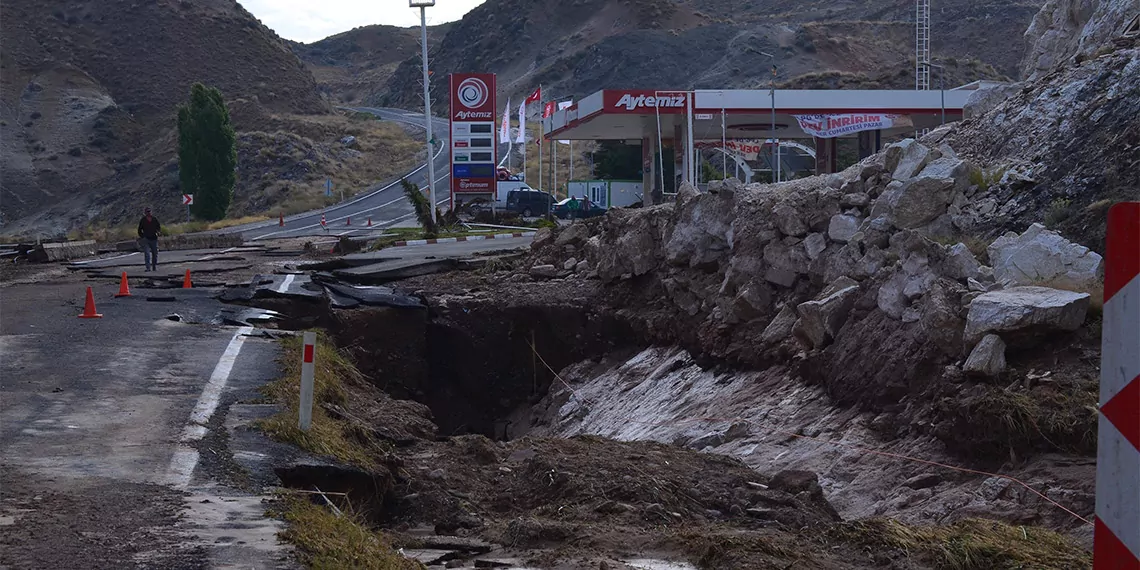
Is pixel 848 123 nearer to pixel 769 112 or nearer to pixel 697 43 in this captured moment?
pixel 769 112

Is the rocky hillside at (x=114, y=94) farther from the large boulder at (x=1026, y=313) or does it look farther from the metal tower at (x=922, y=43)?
the large boulder at (x=1026, y=313)

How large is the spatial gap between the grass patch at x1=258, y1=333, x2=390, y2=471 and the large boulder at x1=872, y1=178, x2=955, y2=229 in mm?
6158

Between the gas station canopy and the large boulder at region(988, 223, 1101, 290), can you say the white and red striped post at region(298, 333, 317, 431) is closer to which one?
the large boulder at region(988, 223, 1101, 290)

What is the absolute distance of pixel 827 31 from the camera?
114250 mm

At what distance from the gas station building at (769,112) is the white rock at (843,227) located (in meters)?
21.8

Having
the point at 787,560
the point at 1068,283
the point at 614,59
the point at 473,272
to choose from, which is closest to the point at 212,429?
the point at 787,560

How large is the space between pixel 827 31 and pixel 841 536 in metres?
114

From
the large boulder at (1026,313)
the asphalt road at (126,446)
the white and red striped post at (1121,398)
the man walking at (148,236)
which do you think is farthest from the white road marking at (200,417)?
the man walking at (148,236)

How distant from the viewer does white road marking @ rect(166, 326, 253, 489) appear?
674 cm

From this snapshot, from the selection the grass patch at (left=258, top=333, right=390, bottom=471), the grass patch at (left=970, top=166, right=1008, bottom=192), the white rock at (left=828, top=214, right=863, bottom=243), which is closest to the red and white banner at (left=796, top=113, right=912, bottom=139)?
the grass patch at (left=970, top=166, right=1008, bottom=192)

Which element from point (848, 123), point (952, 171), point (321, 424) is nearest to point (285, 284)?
point (321, 424)

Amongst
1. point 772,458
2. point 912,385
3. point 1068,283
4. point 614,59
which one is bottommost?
point 772,458

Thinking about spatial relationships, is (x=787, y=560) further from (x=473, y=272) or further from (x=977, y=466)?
(x=473, y=272)

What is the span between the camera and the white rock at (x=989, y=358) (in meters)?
8.94
